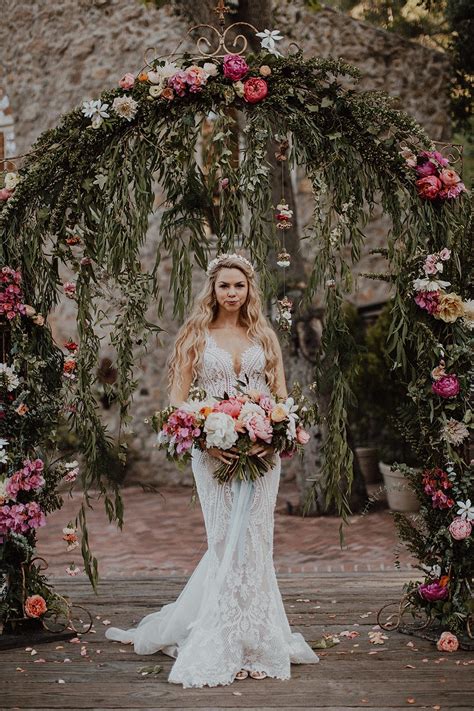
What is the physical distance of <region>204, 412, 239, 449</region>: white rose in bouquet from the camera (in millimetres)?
4559

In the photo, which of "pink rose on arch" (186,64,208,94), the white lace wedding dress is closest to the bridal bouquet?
the white lace wedding dress

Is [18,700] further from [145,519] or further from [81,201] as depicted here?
[145,519]

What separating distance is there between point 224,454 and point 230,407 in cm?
24

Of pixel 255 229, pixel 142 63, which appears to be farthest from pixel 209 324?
pixel 142 63

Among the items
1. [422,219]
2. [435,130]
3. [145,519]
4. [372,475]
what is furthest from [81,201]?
[435,130]

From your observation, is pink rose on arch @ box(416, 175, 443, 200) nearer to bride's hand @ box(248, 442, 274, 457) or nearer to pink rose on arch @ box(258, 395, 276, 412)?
pink rose on arch @ box(258, 395, 276, 412)

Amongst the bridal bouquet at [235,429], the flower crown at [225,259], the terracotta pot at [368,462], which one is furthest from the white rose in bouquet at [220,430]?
the terracotta pot at [368,462]

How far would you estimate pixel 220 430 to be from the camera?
4559 millimetres

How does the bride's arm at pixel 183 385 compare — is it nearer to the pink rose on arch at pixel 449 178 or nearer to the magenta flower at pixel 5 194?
the magenta flower at pixel 5 194

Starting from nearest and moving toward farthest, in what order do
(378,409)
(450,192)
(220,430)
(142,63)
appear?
(220,430) < (450,192) < (378,409) < (142,63)

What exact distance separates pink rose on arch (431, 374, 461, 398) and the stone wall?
7.00 metres

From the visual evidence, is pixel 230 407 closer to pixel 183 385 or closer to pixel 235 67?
pixel 183 385

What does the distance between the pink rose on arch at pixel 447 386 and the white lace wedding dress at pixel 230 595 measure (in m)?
0.96

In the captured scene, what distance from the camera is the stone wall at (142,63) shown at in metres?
12.2
